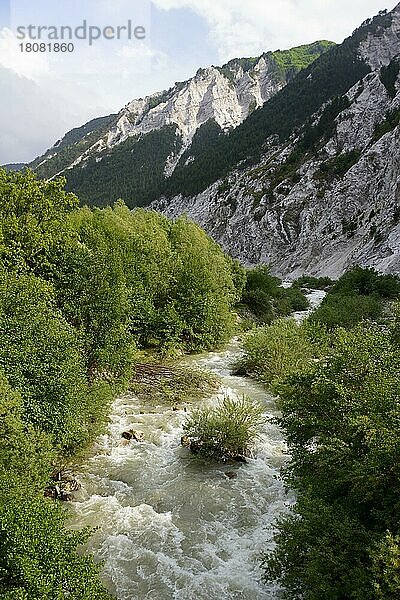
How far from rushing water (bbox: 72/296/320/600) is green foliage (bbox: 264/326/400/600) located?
1424 millimetres

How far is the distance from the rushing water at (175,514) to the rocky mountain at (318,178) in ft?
126

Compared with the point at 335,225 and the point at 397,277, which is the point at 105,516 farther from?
the point at 335,225

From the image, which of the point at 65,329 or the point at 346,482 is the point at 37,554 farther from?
the point at 65,329

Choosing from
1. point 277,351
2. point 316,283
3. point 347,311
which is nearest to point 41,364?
point 277,351

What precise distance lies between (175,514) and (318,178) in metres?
81.0

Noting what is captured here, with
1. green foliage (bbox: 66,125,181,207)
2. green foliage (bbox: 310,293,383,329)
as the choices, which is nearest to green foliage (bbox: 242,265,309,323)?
green foliage (bbox: 310,293,383,329)

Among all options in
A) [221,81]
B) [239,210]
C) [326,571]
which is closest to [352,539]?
[326,571]

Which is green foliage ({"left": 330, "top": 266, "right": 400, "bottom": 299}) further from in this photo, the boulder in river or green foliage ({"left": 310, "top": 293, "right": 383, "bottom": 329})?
the boulder in river

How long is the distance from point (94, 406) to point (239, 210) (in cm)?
8391

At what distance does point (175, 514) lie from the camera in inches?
438

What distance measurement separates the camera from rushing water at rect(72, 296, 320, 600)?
8.91 metres

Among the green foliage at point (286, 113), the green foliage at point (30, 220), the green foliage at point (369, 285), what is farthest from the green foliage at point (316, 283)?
the green foliage at point (286, 113)

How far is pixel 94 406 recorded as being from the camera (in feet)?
43.5

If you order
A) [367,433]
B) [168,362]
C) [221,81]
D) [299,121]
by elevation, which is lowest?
[168,362]
